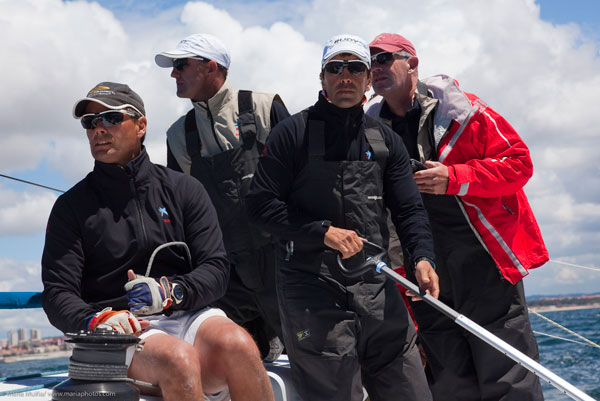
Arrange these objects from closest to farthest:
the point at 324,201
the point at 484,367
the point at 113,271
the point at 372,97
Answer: the point at 113,271, the point at 324,201, the point at 484,367, the point at 372,97

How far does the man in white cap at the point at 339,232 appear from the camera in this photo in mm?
3781

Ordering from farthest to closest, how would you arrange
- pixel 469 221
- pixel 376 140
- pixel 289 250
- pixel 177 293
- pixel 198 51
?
pixel 198 51, pixel 469 221, pixel 376 140, pixel 289 250, pixel 177 293

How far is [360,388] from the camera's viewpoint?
12.5 ft

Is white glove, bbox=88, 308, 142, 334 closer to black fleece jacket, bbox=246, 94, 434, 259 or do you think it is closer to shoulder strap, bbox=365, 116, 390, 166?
black fleece jacket, bbox=246, 94, 434, 259

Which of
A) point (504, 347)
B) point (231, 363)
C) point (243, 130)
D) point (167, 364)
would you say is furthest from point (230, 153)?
point (504, 347)

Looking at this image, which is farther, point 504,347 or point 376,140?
point 376,140

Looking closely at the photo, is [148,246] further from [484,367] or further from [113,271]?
[484,367]

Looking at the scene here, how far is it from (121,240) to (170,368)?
2.57 feet

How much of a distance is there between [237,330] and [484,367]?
2053 millimetres

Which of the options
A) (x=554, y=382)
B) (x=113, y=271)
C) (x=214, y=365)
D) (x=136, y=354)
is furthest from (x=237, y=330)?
(x=554, y=382)

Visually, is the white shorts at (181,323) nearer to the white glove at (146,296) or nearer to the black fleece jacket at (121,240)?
the black fleece jacket at (121,240)

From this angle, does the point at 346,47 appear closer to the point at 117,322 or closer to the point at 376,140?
the point at 376,140

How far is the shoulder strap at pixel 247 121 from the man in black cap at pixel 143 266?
956 mm

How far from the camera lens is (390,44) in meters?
4.96
